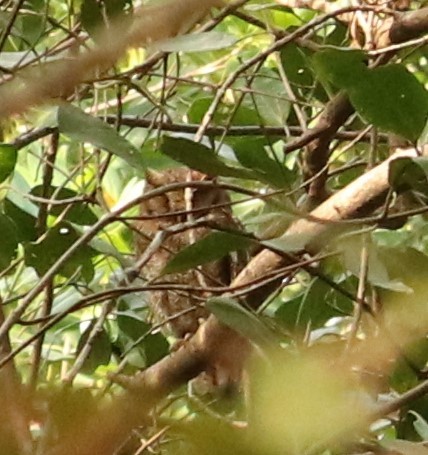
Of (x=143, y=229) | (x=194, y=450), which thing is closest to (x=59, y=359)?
(x=143, y=229)

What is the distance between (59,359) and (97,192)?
291 mm

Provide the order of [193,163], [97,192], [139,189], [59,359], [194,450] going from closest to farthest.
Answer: [194,450]
[193,163]
[97,192]
[59,359]
[139,189]

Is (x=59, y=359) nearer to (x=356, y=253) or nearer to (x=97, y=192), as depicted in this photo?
(x=97, y=192)

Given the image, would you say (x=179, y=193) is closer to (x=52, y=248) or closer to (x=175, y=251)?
(x=175, y=251)

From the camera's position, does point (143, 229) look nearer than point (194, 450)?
No

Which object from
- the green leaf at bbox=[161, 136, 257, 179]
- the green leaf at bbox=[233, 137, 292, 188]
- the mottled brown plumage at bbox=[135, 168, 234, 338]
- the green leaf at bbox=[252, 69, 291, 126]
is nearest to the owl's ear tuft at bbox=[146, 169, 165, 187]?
the mottled brown plumage at bbox=[135, 168, 234, 338]

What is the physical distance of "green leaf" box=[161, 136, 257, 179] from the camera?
1.84 ft

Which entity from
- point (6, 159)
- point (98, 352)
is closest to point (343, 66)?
→ point (6, 159)

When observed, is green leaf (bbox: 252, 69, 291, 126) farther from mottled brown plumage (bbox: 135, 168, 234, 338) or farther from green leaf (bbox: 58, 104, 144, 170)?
green leaf (bbox: 58, 104, 144, 170)

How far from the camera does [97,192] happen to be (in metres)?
0.68

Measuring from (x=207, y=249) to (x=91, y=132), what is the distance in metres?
0.12

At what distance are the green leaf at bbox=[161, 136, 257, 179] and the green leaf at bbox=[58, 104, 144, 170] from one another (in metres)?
0.03

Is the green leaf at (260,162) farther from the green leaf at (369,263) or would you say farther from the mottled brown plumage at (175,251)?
the mottled brown plumage at (175,251)

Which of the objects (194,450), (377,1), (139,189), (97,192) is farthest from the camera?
(139,189)
